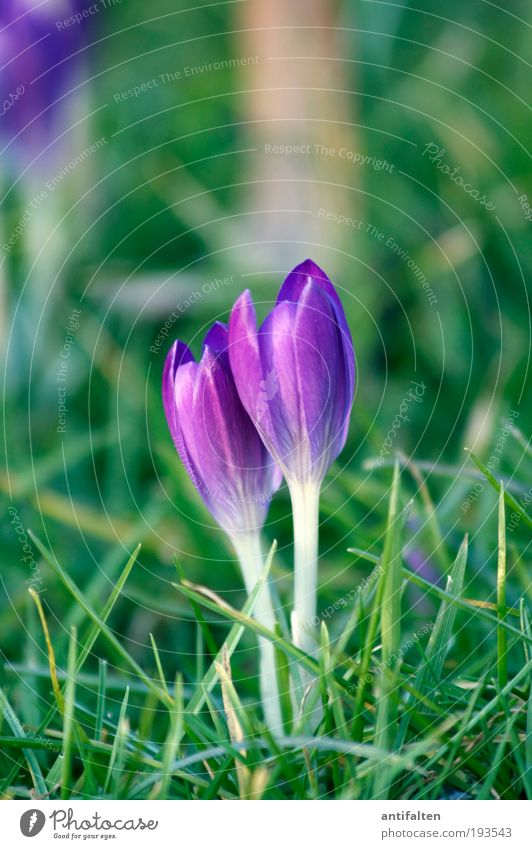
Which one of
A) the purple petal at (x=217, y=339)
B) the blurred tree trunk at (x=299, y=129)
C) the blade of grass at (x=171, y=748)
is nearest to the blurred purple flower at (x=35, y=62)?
the blurred tree trunk at (x=299, y=129)

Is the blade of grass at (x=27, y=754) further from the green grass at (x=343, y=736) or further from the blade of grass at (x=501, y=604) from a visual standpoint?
the blade of grass at (x=501, y=604)

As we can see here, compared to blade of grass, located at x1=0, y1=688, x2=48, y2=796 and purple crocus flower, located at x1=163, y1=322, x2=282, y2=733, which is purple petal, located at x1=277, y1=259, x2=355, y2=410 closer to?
purple crocus flower, located at x1=163, y1=322, x2=282, y2=733

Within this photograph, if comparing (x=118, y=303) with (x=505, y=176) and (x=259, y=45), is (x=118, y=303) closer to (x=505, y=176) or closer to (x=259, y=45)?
(x=259, y=45)

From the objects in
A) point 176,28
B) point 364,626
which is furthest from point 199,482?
point 176,28

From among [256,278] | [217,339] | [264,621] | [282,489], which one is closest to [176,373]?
[217,339]

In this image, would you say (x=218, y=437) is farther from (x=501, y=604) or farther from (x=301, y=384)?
(x=501, y=604)
